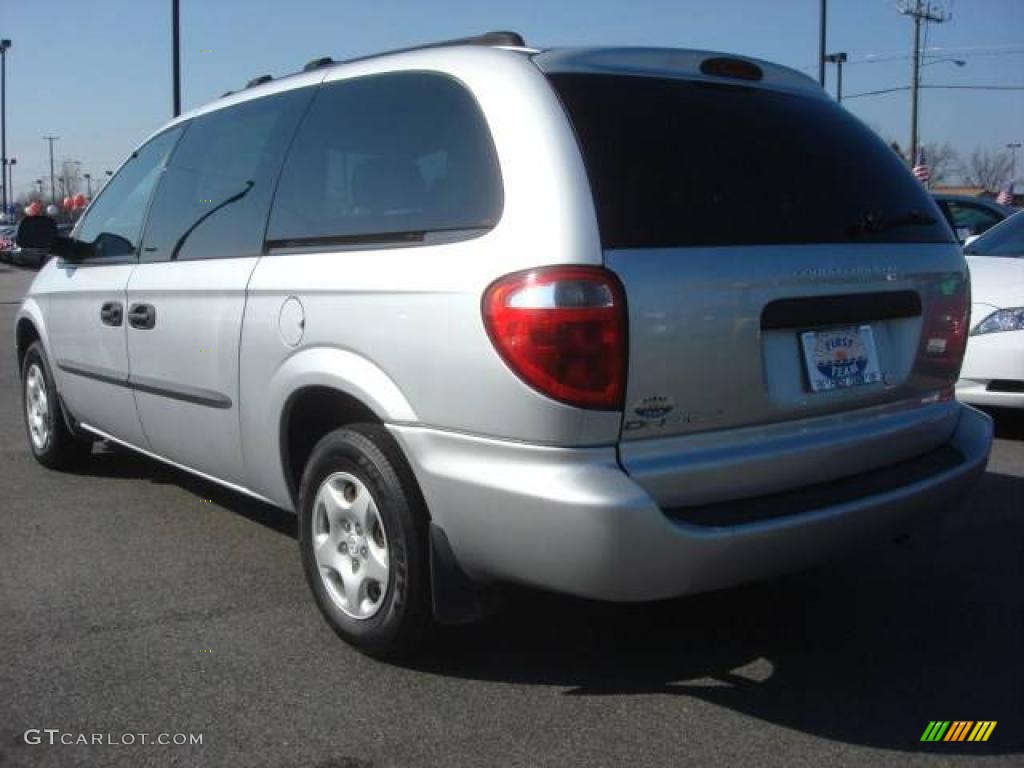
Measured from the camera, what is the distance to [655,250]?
2.71 m

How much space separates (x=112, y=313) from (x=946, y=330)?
3378mm

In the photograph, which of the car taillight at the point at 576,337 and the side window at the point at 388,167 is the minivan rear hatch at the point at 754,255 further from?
the side window at the point at 388,167

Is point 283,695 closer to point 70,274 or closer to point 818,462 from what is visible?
point 818,462

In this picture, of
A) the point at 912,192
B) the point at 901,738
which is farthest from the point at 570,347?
the point at 912,192

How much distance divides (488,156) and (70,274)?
10.1 feet

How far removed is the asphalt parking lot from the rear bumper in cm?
42

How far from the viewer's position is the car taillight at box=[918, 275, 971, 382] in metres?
3.35

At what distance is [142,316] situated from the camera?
169 inches

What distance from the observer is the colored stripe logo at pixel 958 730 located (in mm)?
2803

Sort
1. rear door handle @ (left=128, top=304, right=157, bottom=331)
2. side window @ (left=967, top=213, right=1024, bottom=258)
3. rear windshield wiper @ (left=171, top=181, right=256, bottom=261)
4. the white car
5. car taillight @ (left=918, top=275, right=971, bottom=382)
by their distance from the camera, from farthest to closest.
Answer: side window @ (left=967, top=213, right=1024, bottom=258) < the white car < rear door handle @ (left=128, top=304, right=157, bottom=331) < rear windshield wiper @ (left=171, top=181, right=256, bottom=261) < car taillight @ (left=918, top=275, right=971, bottom=382)

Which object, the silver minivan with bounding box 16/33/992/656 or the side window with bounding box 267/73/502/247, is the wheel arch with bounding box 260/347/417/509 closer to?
the silver minivan with bounding box 16/33/992/656

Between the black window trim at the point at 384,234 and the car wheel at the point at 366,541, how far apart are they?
1.84ft

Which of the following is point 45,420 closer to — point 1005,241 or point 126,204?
point 126,204

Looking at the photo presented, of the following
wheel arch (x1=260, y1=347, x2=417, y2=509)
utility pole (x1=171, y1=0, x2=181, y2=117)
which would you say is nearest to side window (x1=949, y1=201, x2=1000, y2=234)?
wheel arch (x1=260, y1=347, x2=417, y2=509)
